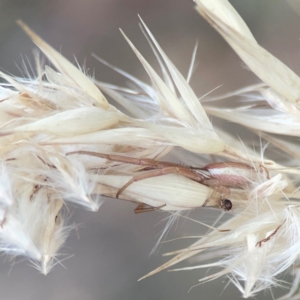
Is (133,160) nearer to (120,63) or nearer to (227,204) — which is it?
(227,204)

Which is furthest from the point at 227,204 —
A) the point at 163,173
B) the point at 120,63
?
the point at 120,63

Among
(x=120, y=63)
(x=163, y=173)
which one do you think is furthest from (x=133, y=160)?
(x=120, y=63)

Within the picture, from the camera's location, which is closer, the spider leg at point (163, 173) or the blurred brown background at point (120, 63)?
the spider leg at point (163, 173)

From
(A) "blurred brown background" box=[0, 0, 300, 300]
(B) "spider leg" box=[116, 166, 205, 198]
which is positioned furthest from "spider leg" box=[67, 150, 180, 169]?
(A) "blurred brown background" box=[0, 0, 300, 300]

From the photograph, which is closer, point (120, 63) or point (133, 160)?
point (133, 160)

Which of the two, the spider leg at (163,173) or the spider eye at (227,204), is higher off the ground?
the spider leg at (163,173)

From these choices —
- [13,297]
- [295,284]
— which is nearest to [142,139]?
[295,284]

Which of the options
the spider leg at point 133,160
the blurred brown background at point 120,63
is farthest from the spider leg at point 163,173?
the blurred brown background at point 120,63

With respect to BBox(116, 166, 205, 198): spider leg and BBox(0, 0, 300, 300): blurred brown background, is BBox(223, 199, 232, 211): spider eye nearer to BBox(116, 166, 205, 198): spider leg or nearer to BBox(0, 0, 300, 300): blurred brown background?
BBox(116, 166, 205, 198): spider leg

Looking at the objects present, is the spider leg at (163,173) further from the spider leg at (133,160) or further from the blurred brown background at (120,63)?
the blurred brown background at (120,63)
